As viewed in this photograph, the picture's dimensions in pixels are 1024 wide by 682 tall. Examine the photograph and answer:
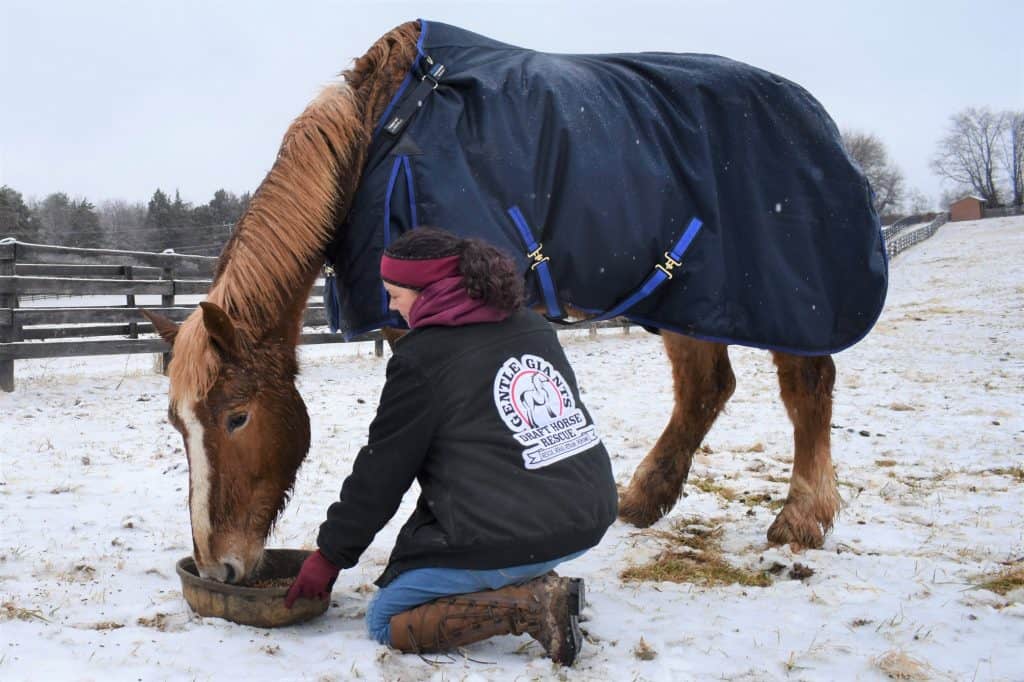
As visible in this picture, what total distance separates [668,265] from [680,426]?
1337 millimetres

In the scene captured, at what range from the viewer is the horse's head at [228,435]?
2.58 meters

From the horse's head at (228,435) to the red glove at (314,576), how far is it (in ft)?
1.05

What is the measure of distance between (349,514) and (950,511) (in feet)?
10.3

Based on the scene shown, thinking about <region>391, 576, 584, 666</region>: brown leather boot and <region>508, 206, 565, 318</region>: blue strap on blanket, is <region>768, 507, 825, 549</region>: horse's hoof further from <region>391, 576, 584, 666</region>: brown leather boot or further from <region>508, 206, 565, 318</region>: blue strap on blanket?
<region>391, 576, 584, 666</region>: brown leather boot

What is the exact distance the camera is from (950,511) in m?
3.94

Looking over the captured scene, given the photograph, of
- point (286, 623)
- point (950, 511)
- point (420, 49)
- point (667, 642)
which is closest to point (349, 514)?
point (286, 623)

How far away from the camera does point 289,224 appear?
2.83m

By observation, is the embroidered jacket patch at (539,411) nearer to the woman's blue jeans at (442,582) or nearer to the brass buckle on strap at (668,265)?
the woman's blue jeans at (442,582)

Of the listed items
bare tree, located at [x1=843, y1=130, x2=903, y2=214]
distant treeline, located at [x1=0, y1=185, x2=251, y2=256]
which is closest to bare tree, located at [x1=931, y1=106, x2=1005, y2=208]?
bare tree, located at [x1=843, y1=130, x2=903, y2=214]

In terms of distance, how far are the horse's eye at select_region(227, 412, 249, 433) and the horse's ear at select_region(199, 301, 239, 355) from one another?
8.4 inches

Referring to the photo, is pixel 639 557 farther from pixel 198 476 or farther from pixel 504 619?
pixel 198 476

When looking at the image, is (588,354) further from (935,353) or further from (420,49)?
(420,49)

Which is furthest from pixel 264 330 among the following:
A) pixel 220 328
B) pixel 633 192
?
pixel 633 192

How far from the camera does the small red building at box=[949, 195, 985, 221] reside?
57.2 metres
